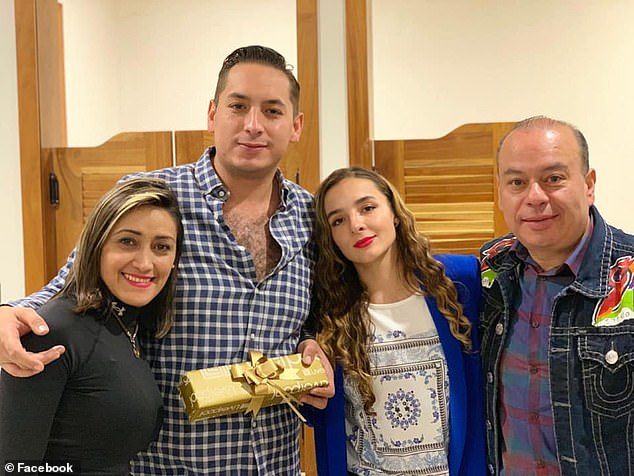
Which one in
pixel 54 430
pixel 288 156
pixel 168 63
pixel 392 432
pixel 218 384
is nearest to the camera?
pixel 54 430

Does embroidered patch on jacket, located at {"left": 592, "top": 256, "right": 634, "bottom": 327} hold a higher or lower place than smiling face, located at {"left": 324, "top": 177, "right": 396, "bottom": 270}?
lower

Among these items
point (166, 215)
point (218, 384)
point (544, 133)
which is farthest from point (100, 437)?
point (544, 133)

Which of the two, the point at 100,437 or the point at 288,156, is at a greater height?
the point at 288,156

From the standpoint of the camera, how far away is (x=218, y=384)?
1586 millimetres

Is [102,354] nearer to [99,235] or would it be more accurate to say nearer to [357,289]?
[99,235]

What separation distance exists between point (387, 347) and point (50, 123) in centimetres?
184

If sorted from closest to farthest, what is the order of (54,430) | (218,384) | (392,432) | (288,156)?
(54,430) → (218,384) → (392,432) → (288,156)

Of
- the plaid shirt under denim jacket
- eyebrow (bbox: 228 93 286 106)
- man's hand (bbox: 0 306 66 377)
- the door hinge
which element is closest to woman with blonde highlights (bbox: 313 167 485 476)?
the plaid shirt under denim jacket

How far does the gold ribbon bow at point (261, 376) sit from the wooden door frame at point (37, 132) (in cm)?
125

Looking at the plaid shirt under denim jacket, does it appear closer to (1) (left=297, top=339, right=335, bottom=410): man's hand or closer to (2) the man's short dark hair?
(1) (left=297, top=339, right=335, bottom=410): man's hand

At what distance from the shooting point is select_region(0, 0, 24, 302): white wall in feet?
9.27

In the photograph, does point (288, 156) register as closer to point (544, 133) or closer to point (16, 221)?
point (16, 221)

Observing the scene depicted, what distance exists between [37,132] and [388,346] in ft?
5.93

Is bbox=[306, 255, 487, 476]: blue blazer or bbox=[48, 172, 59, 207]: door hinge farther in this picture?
bbox=[48, 172, 59, 207]: door hinge
